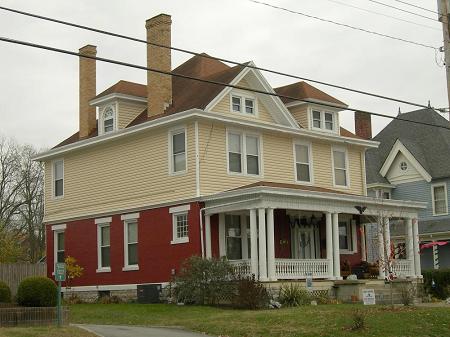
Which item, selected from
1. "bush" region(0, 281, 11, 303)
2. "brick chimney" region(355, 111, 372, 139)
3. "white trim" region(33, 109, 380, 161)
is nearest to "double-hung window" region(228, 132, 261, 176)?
"white trim" region(33, 109, 380, 161)

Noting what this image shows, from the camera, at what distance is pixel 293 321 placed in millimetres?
20391

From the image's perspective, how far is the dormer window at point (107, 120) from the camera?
111 ft

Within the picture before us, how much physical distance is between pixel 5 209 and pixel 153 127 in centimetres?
3225

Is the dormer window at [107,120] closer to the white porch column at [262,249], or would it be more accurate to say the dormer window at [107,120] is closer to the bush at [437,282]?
the white porch column at [262,249]

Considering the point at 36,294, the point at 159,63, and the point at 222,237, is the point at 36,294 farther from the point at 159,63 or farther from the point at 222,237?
the point at 159,63

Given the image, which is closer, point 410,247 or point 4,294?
point 4,294

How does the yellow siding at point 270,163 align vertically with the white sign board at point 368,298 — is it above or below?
above

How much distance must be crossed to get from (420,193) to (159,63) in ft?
65.2

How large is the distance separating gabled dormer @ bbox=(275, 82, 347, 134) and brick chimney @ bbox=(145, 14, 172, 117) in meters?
5.80

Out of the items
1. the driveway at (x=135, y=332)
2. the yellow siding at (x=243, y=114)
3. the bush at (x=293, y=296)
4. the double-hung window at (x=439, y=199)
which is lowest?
the driveway at (x=135, y=332)

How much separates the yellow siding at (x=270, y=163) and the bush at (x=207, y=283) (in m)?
3.40

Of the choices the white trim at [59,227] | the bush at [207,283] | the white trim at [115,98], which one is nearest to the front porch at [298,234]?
the bush at [207,283]

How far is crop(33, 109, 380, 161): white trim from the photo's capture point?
2934cm

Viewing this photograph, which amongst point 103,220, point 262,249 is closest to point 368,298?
point 262,249
